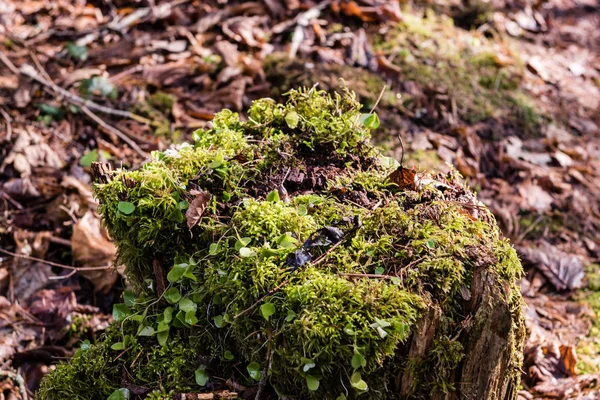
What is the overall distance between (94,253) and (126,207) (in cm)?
169

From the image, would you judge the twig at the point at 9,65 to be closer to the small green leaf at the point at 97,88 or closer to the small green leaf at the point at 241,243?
the small green leaf at the point at 97,88

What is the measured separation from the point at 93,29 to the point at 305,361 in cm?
559

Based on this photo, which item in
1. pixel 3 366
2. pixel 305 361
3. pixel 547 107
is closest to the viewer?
pixel 305 361

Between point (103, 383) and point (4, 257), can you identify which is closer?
point (103, 383)

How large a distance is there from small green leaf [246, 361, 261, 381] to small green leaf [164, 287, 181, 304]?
51cm

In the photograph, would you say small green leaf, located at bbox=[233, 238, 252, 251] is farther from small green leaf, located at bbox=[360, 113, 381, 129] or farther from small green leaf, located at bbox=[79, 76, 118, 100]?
small green leaf, located at bbox=[79, 76, 118, 100]

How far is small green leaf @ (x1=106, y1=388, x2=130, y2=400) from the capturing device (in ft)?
7.95

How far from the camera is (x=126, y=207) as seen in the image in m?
2.69

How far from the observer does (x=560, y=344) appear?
3.95 metres

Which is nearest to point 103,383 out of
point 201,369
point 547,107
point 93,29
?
point 201,369

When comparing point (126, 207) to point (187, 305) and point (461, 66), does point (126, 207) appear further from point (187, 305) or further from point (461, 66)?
point (461, 66)

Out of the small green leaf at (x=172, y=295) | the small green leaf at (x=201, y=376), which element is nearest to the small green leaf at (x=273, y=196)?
the small green leaf at (x=172, y=295)

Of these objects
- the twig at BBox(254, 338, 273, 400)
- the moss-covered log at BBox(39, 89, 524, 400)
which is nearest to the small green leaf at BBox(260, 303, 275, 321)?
the moss-covered log at BBox(39, 89, 524, 400)

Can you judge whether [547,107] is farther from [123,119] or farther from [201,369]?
[201,369]
